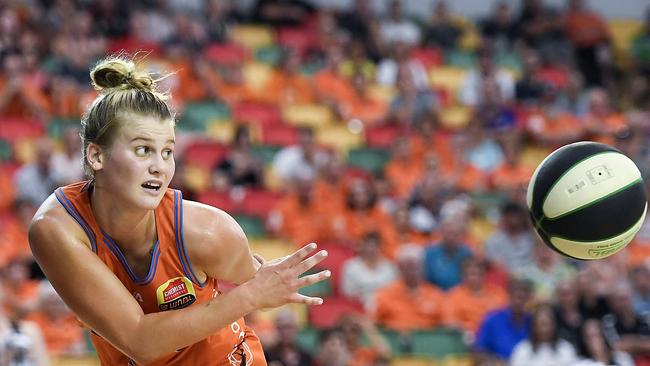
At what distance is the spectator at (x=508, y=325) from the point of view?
25.0 feet

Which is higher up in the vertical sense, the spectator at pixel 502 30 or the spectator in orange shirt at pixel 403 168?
the spectator at pixel 502 30

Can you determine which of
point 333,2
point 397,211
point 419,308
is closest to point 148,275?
point 419,308

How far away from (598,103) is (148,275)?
9200 mm

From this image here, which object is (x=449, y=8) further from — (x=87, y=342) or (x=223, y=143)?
(x=87, y=342)

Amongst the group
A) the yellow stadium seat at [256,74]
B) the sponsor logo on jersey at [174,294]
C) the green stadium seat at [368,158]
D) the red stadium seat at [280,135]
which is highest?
the yellow stadium seat at [256,74]

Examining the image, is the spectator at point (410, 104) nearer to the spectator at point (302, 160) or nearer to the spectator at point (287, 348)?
the spectator at point (302, 160)

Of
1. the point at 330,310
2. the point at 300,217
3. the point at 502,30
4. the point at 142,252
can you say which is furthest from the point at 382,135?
the point at 142,252

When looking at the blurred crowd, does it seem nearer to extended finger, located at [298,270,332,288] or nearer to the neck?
the neck

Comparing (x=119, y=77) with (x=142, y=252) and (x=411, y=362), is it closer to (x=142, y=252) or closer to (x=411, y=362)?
(x=142, y=252)

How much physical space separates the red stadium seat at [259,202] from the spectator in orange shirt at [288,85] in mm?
2059

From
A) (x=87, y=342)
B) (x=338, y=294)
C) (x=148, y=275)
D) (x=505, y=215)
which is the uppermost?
(x=505, y=215)

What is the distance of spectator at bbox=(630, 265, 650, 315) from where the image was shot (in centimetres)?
830


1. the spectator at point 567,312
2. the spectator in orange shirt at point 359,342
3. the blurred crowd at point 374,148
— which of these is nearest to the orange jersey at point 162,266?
the blurred crowd at point 374,148

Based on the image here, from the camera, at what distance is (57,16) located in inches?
433
